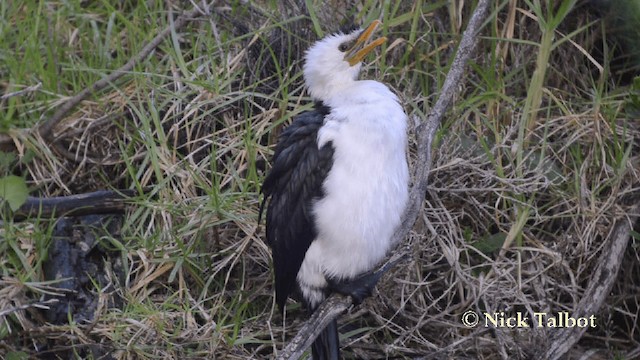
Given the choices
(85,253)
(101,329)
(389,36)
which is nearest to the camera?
(101,329)

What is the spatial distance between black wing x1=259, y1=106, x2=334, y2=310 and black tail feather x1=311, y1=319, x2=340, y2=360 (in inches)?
5.9

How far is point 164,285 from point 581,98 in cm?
160

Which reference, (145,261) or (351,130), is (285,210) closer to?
(351,130)

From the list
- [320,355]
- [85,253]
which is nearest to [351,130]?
[320,355]

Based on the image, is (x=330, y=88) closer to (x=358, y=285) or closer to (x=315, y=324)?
(x=358, y=285)

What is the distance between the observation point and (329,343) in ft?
10.7

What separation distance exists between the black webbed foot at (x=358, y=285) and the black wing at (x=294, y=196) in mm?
128

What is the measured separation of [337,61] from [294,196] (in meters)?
0.47

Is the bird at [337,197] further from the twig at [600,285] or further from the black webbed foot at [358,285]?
the twig at [600,285]

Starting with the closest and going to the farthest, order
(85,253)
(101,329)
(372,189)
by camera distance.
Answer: (372,189)
(101,329)
(85,253)

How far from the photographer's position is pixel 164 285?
3711 millimetres

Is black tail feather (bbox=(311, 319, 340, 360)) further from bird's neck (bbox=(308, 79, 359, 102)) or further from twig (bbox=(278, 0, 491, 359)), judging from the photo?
bird's neck (bbox=(308, 79, 359, 102))

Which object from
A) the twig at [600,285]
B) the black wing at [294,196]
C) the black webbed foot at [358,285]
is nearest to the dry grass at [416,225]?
the twig at [600,285]

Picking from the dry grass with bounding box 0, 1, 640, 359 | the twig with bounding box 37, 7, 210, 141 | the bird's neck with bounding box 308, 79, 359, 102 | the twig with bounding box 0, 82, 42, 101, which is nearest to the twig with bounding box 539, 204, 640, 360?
the dry grass with bounding box 0, 1, 640, 359
